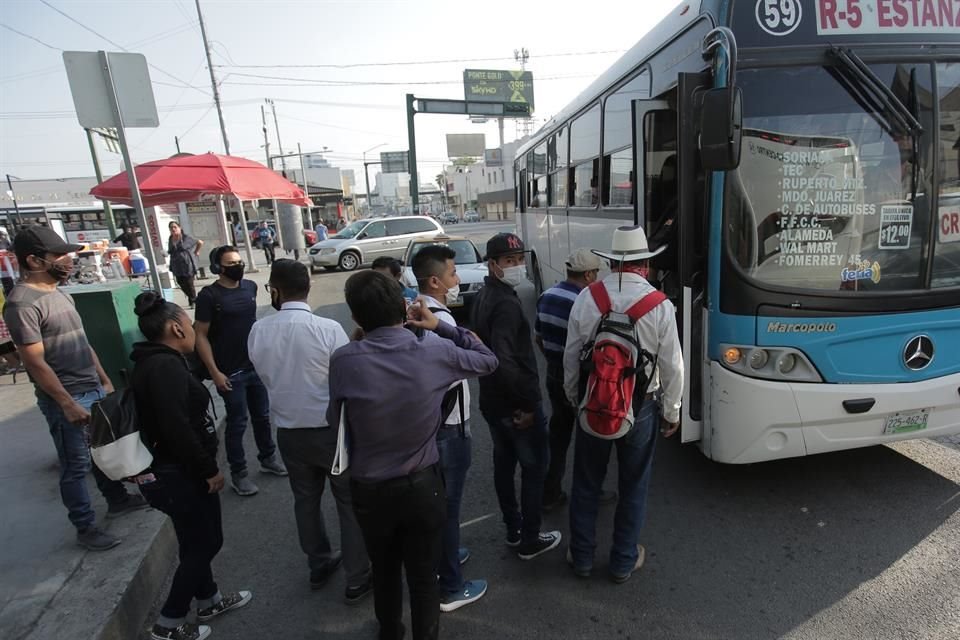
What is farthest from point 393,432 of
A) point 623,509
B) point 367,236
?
point 367,236

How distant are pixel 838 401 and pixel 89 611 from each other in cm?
435

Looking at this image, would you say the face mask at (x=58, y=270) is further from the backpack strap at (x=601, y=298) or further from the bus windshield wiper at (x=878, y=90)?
the bus windshield wiper at (x=878, y=90)

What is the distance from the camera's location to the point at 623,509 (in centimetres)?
286

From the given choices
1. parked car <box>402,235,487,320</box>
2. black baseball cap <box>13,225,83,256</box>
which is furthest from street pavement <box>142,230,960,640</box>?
parked car <box>402,235,487,320</box>

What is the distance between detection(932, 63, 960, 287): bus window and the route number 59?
3.06 feet

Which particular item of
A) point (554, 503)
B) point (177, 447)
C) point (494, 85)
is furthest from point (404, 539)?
A: point (494, 85)

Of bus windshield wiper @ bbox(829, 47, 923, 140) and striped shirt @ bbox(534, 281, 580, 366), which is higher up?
bus windshield wiper @ bbox(829, 47, 923, 140)

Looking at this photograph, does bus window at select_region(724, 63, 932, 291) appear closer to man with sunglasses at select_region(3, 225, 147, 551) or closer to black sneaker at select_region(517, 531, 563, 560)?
black sneaker at select_region(517, 531, 563, 560)

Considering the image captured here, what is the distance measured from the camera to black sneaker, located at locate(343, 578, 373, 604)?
289 centimetres

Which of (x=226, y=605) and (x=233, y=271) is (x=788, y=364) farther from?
(x=233, y=271)

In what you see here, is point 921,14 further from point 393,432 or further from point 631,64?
point 393,432

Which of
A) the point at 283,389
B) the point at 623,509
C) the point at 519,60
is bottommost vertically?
the point at 623,509

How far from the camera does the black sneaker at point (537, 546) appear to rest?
3.18m

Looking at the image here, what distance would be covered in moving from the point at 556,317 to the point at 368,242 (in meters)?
15.6
